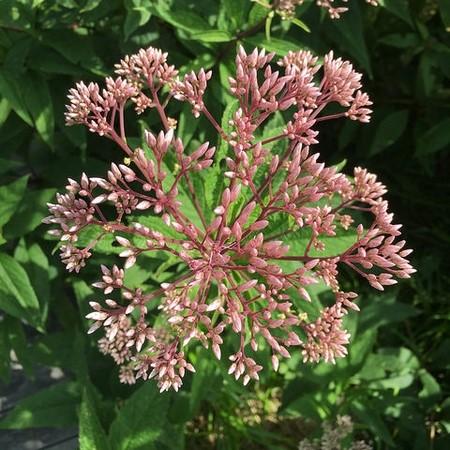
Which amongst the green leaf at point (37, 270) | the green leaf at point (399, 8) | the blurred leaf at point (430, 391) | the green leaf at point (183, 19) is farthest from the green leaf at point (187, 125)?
the blurred leaf at point (430, 391)

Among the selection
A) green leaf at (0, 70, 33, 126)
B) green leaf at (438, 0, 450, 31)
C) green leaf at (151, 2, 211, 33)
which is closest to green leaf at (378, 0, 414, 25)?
green leaf at (438, 0, 450, 31)

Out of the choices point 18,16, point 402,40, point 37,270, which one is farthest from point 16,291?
point 402,40

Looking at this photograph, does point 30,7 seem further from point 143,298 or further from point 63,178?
point 143,298

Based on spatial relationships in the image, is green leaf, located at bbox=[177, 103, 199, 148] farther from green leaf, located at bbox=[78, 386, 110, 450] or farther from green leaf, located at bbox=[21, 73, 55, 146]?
green leaf, located at bbox=[78, 386, 110, 450]

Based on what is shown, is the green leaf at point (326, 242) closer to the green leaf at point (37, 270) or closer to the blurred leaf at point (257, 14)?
the blurred leaf at point (257, 14)

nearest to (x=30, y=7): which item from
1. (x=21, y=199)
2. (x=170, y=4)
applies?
(x=170, y=4)

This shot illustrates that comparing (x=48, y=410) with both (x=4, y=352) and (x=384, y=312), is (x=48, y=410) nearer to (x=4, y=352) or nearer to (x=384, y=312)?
(x=4, y=352)
